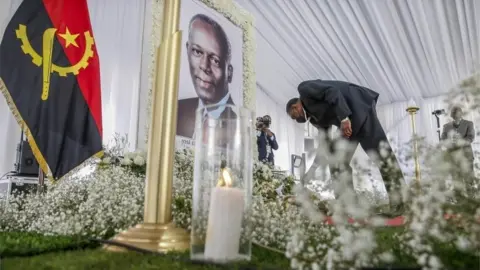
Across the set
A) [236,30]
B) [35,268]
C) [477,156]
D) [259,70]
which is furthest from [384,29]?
[35,268]

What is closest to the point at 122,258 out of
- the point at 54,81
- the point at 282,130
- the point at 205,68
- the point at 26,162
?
the point at 54,81

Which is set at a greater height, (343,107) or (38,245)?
(343,107)

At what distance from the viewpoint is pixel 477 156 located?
50 cm

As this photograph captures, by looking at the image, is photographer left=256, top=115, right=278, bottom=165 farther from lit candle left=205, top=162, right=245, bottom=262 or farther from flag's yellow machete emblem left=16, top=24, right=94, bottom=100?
lit candle left=205, top=162, right=245, bottom=262

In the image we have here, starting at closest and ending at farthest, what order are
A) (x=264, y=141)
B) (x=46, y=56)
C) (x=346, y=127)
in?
(x=46, y=56) < (x=346, y=127) < (x=264, y=141)

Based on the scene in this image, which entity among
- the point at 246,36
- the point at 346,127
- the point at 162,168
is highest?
the point at 246,36

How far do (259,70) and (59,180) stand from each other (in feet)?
13.6

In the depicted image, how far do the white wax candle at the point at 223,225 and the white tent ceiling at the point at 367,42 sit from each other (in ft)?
11.6

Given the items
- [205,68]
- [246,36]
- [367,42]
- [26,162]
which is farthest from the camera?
[367,42]

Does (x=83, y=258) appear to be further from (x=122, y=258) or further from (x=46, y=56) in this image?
(x=46, y=56)

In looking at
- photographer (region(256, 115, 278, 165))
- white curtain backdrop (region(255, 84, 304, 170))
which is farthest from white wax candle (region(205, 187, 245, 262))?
white curtain backdrop (region(255, 84, 304, 170))

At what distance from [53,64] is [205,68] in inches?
34.8

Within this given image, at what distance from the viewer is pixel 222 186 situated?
46 cm

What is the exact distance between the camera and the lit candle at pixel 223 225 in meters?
0.44
